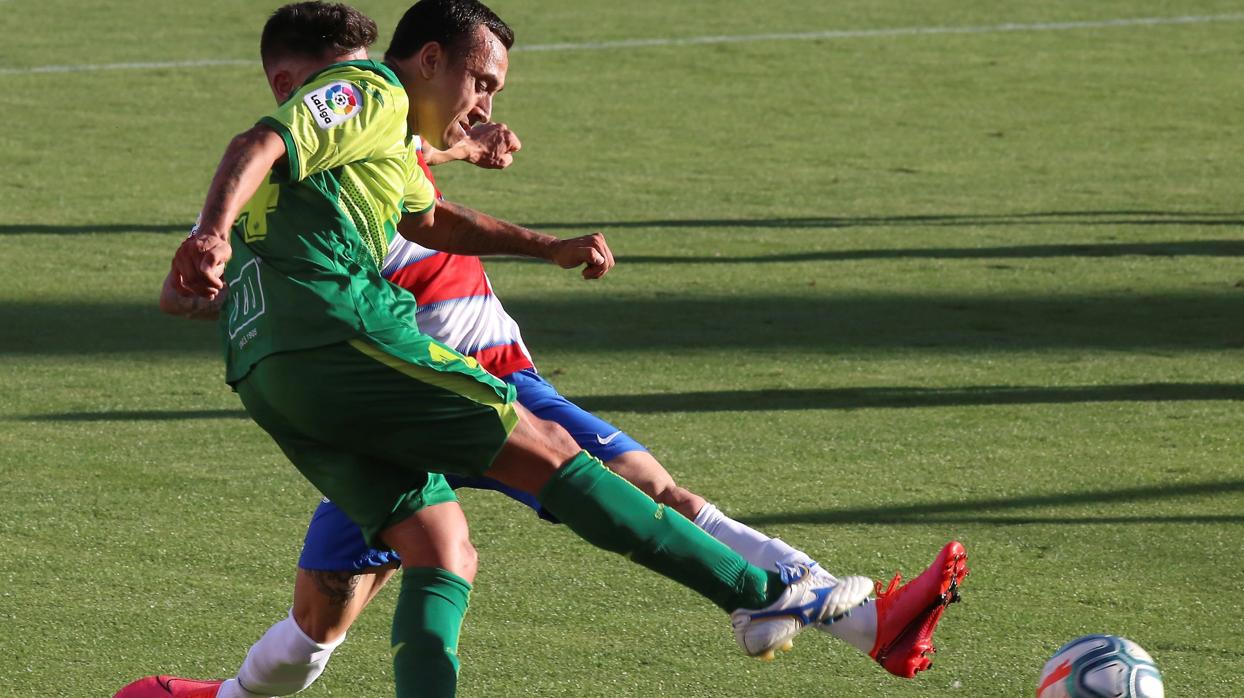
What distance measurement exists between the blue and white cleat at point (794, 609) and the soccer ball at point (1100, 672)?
18.5 inches

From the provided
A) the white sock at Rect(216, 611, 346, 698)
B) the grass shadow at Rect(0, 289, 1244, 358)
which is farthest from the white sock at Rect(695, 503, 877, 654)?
the grass shadow at Rect(0, 289, 1244, 358)

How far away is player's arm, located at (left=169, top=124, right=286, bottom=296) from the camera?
9.16 ft

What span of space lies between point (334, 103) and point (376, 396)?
476 mm

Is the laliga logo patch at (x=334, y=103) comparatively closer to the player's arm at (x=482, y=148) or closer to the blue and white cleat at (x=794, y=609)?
the player's arm at (x=482, y=148)

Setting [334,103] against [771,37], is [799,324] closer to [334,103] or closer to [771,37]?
[334,103]

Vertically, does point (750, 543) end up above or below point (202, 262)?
below

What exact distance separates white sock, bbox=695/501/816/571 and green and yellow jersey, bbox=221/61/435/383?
0.83 metres

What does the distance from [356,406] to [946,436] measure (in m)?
3.89

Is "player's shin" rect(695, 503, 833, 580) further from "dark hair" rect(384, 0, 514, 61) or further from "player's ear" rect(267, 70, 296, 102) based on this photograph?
"player's ear" rect(267, 70, 296, 102)

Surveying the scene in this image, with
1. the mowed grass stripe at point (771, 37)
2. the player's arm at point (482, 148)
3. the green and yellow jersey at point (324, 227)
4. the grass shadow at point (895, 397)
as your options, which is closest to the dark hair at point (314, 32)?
the green and yellow jersey at point (324, 227)

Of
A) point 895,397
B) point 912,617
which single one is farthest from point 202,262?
point 895,397

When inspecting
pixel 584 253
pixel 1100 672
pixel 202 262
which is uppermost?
pixel 584 253

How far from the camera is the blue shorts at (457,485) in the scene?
3.54m

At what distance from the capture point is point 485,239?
3668mm
